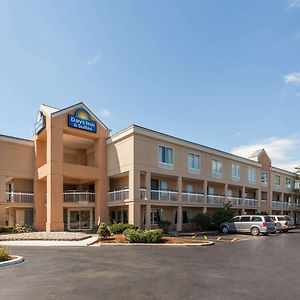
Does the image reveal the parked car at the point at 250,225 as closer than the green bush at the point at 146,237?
No

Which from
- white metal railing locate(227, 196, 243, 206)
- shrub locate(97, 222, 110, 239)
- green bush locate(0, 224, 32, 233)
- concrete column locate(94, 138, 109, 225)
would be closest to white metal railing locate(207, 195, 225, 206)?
white metal railing locate(227, 196, 243, 206)

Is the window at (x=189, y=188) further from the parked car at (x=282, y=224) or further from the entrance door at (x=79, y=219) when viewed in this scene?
the entrance door at (x=79, y=219)

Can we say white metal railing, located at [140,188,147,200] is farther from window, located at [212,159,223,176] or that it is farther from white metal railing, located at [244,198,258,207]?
white metal railing, located at [244,198,258,207]

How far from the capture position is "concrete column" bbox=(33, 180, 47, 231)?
3027cm

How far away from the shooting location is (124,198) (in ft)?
92.7

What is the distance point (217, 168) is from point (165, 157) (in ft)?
27.3

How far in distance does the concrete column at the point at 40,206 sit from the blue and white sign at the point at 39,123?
4.85 m

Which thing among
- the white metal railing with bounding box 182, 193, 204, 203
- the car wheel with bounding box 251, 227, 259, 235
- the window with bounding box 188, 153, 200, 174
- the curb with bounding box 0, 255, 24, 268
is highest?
the window with bounding box 188, 153, 200, 174

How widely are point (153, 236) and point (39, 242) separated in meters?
7.23

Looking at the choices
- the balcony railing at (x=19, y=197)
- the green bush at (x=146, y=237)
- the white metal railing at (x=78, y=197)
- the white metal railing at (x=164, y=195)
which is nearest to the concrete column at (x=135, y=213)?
the white metal railing at (x=164, y=195)

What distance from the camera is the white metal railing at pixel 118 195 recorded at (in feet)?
92.1

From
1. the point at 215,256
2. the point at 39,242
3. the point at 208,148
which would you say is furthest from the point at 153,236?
the point at 208,148

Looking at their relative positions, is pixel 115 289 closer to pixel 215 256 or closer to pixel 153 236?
pixel 215 256

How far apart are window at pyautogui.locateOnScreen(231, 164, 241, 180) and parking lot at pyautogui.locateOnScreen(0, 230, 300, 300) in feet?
76.3
